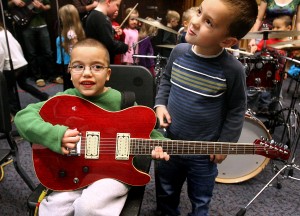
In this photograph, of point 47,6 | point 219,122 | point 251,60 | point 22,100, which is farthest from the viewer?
point 47,6

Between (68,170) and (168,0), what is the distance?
4.59 meters

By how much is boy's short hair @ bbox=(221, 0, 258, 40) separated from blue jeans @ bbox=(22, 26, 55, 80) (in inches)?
147

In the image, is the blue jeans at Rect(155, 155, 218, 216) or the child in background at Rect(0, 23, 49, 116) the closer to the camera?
the blue jeans at Rect(155, 155, 218, 216)

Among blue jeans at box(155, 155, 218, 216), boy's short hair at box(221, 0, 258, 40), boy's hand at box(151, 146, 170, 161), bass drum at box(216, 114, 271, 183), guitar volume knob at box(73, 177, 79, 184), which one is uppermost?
boy's short hair at box(221, 0, 258, 40)

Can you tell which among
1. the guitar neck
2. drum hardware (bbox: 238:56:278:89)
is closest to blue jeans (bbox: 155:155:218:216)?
the guitar neck

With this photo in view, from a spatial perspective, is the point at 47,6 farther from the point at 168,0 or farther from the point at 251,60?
the point at 251,60

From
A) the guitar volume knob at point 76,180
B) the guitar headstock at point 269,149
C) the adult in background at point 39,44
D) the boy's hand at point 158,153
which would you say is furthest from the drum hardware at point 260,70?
the adult in background at point 39,44

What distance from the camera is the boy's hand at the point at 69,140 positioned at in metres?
1.05

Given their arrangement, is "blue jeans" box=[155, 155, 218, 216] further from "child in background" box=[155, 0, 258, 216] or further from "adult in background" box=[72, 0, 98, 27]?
"adult in background" box=[72, 0, 98, 27]

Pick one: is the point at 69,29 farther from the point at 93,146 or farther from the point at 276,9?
the point at 93,146

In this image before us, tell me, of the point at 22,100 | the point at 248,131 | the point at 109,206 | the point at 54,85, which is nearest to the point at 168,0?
the point at 54,85

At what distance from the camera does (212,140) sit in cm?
127

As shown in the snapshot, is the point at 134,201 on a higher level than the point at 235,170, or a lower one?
higher

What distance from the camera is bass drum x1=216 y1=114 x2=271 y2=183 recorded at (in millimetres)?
2064
